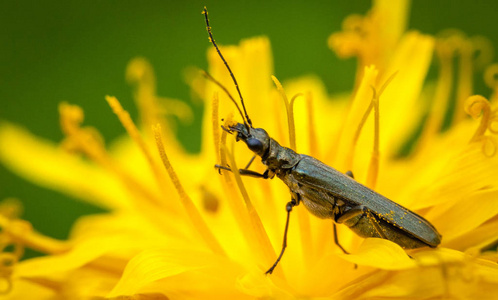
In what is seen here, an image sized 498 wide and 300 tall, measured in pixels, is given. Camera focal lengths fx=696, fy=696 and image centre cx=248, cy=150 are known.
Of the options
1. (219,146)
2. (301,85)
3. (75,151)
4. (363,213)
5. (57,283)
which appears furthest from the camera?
(301,85)

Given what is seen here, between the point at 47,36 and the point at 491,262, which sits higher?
the point at 47,36

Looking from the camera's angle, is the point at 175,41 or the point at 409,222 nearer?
the point at 409,222

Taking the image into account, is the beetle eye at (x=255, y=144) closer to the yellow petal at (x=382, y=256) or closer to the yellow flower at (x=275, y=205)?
the yellow flower at (x=275, y=205)

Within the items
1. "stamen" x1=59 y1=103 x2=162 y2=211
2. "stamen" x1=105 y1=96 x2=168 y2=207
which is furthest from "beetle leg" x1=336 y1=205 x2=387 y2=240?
"stamen" x1=59 y1=103 x2=162 y2=211

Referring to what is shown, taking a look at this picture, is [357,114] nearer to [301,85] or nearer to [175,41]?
[301,85]

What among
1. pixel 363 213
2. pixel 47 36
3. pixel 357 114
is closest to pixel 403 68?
pixel 357 114

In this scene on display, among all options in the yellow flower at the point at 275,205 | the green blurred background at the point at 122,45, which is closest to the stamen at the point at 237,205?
the yellow flower at the point at 275,205

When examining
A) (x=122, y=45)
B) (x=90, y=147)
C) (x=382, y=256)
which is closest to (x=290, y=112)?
(x=382, y=256)
